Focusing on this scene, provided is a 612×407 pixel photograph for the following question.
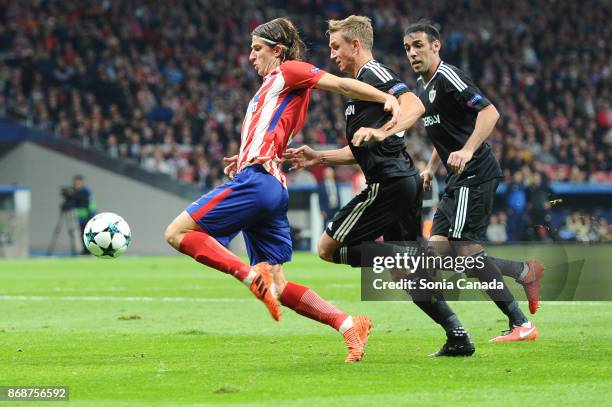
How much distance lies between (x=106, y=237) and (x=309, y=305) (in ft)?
9.71

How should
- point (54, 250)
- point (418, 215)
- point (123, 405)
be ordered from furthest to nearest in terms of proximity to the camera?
point (54, 250), point (418, 215), point (123, 405)

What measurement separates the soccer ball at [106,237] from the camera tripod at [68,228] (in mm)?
18382

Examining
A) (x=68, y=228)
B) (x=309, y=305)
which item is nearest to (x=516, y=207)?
(x=68, y=228)

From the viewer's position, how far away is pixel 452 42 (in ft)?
126

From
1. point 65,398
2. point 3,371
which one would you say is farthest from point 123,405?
point 3,371

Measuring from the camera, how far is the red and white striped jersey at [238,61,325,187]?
23.8 ft

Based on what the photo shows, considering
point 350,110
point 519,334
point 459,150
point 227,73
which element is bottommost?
point 519,334

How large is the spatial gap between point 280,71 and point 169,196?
23007 mm

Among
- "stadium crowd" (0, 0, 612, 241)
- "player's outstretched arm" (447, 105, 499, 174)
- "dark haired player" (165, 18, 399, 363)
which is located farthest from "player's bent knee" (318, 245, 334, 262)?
"stadium crowd" (0, 0, 612, 241)

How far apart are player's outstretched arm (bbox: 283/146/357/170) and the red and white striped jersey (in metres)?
0.47

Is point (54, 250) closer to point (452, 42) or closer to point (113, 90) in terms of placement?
point (113, 90)

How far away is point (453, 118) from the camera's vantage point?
29.3 ft

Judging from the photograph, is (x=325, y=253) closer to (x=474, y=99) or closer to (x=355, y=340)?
(x=355, y=340)

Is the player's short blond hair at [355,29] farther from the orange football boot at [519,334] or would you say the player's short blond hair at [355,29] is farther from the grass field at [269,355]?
the orange football boot at [519,334]
